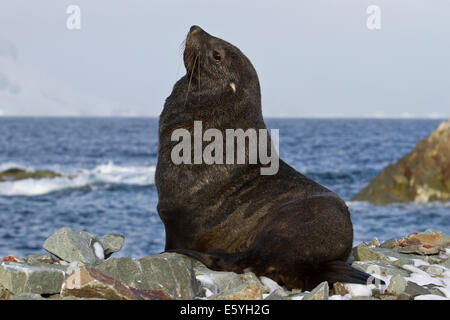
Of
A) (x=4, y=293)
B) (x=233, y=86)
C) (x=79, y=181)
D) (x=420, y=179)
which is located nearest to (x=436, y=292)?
(x=233, y=86)

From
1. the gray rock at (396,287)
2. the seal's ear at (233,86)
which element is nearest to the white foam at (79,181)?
the seal's ear at (233,86)

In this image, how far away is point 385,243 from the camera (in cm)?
835

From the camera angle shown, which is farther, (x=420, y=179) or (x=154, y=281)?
(x=420, y=179)

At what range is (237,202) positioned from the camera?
6.13 meters

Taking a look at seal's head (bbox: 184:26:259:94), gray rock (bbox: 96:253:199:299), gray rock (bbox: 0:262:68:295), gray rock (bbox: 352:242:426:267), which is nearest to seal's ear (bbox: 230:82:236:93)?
seal's head (bbox: 184:26:259:94)

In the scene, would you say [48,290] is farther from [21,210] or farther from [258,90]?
[21,210]

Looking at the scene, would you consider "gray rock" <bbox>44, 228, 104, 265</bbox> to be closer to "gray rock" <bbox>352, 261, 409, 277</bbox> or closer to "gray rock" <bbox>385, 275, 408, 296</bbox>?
"gray rock" <bbox>352, 261, 409, 277</bbox>

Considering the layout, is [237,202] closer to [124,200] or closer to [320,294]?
[320,294]

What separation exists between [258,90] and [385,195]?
1603 centimetres

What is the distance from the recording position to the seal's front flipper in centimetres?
517

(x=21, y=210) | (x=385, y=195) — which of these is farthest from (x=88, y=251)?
(x=21, y=210)

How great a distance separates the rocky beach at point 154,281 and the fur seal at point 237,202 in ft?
0.74

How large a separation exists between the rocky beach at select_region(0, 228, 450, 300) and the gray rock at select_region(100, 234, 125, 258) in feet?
0.92

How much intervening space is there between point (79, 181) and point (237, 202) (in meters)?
26.5
